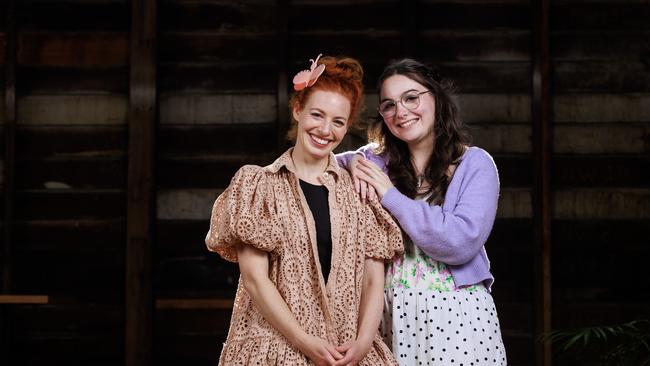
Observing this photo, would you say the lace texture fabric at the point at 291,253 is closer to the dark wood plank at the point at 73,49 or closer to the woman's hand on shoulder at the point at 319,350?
the woman's hand on shoulder at the point at 319,350

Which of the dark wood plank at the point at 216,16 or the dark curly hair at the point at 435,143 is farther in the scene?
the dark wood plank at the point at 216,16

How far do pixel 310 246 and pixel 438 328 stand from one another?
1.59 ft

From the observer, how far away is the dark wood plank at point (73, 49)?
5223mm

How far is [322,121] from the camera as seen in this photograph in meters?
2.55

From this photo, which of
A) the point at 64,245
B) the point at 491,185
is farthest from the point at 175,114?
the point at 491,185

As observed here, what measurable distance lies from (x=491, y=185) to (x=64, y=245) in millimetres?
3146

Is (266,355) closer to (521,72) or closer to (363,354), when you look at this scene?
(363,354)

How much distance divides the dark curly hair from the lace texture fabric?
1.01 feet

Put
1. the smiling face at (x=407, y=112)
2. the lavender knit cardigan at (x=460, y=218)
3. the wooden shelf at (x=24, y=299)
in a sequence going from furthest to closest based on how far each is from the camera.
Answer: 1. the wooden shelf at (x=24, y=299)
2. the smiling face at (x=407, y=112)
3. the lavender knit cardigan at (x=460, y=218)

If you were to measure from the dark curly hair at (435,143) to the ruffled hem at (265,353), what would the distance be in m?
0.68

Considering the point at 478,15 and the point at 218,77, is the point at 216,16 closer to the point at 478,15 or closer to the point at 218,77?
the point at 218,77

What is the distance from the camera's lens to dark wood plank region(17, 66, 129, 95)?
5.24 metres

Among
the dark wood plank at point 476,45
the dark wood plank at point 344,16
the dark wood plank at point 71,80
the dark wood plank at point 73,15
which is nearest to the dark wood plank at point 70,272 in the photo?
the dark wood plank at point 71,80

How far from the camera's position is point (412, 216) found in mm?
2652
